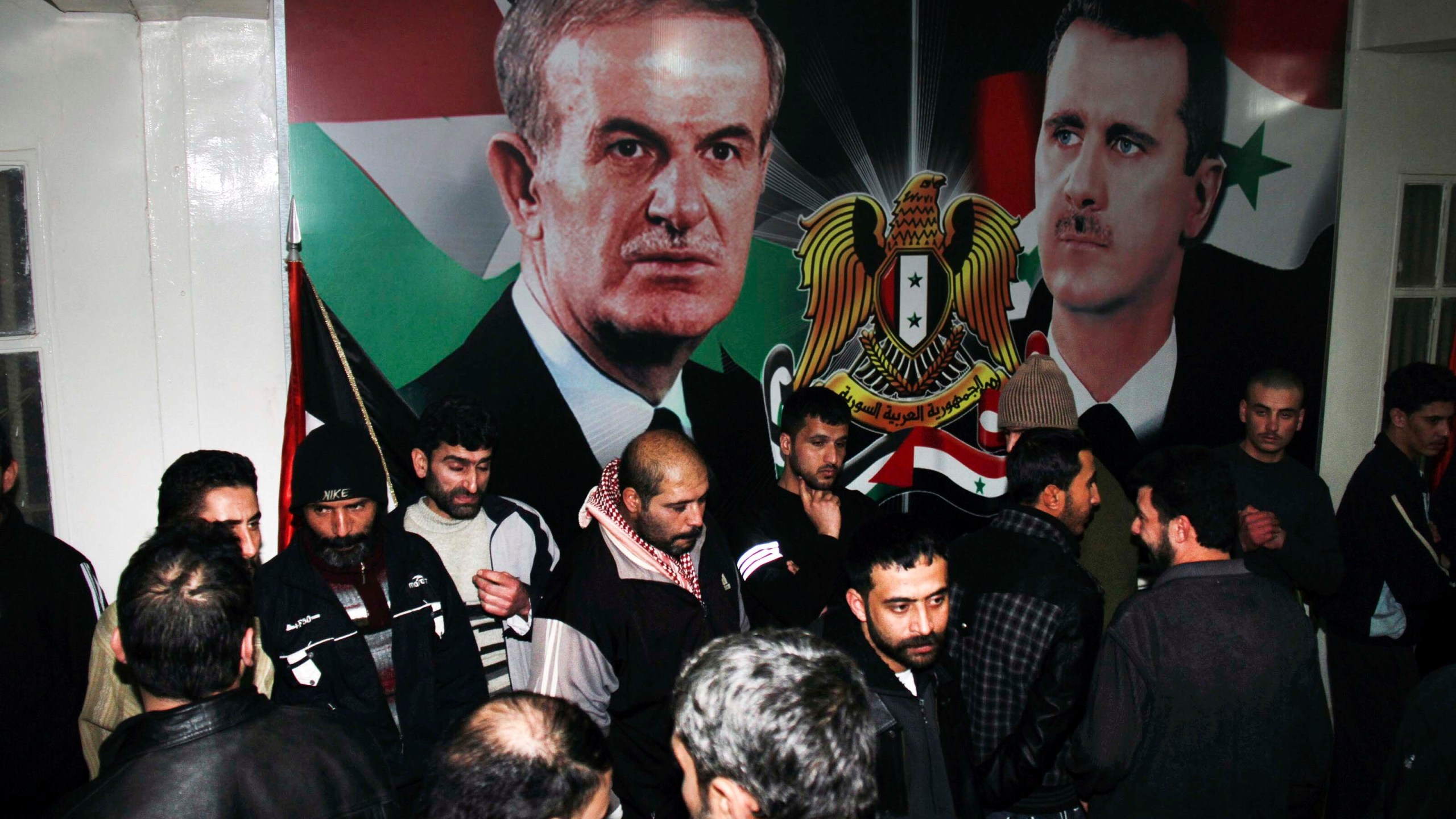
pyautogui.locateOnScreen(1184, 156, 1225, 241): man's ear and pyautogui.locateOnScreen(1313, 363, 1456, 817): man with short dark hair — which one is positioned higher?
pyautogui.locateOnScreen(1184, 156, 1225, 241): man's ear

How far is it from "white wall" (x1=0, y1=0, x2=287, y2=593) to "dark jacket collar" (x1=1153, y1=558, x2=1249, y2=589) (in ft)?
9.64

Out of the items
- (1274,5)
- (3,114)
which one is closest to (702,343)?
(3,114)

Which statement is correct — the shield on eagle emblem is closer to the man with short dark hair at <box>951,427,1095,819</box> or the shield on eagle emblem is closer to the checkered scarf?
the man with short dark hair at <box>951,427,1095,819</box>

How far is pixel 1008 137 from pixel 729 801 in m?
3.50

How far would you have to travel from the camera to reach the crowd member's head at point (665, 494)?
2488mm

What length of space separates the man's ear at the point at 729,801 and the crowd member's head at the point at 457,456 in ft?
6.02

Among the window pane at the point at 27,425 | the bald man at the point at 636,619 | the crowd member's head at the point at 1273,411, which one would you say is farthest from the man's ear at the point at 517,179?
the crowd member's head at the point at 1273,411

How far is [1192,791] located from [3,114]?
4.01 m

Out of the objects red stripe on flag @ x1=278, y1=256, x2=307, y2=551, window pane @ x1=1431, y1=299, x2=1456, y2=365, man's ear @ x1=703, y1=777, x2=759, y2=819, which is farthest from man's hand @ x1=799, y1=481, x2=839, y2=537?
window pane @ x1=1431, y1=299, x2=1456, y2=365

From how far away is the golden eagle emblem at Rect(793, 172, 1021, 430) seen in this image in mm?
3918

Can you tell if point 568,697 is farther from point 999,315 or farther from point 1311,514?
point 1311,514

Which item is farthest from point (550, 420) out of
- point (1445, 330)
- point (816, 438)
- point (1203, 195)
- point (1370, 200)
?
point (1445, 330)

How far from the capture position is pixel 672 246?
3613 mm

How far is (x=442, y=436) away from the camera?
9.77 ft
